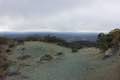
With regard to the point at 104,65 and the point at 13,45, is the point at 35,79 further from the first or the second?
the point at 13,45

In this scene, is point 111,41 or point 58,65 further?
point 111,41

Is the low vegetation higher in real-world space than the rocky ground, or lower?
higher

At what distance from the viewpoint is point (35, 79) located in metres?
22.0

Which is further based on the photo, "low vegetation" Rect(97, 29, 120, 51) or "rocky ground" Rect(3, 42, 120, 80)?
"low vegetation" Rect(97, 29, 120, 51)

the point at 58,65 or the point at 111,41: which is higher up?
the point at 111,41

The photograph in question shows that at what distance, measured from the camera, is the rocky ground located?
72.6 feet

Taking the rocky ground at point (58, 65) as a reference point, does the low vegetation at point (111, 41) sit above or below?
above

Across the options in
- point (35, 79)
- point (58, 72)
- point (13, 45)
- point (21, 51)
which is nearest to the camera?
point (35, 79)

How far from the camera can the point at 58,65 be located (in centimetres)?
2636

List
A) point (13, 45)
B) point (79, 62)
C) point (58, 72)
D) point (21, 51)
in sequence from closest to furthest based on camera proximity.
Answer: point (58, 72) < point (79, 62) < point (21, 51) < point (13, 45)

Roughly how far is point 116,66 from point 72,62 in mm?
4891

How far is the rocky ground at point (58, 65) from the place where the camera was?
2212cm

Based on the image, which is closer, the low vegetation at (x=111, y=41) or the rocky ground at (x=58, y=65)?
the rocky ground at (x=58, y=65)

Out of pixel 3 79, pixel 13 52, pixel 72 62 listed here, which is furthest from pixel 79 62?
pixel 13 52
